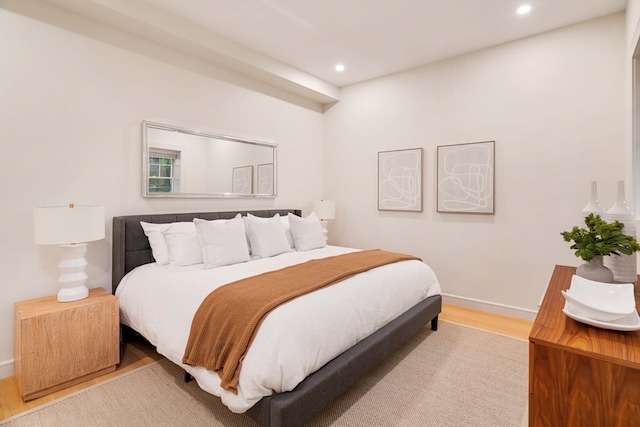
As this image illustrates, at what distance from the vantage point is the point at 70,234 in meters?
2.18

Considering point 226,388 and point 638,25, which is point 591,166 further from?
point 226,388

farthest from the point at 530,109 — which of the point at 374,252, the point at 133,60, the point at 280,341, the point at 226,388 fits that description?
the point at 133,60

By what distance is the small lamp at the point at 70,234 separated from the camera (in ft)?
6.97

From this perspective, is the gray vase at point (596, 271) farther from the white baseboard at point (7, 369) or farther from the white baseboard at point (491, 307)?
the white baseboard at point (7, 369)

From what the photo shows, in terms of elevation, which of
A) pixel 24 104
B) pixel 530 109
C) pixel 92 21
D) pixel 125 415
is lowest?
pixel 125 415

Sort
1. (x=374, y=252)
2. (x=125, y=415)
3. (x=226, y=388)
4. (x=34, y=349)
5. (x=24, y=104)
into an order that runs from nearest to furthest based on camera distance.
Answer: (x=226, y=388) < (x=125, y=415) < (x=34, y=349) < (x=24, y=104) < (x=374, y=252)

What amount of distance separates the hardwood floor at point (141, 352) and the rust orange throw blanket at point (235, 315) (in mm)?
1010

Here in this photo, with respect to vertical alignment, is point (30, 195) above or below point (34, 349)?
above

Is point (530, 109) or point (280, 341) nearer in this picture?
point (280, 341)

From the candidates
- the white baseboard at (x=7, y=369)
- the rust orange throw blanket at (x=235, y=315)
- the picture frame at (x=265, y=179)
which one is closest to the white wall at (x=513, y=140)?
the picture frame at (x=265, y=179)

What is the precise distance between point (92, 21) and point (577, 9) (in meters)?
4.22

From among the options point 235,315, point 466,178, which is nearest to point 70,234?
point 235,315

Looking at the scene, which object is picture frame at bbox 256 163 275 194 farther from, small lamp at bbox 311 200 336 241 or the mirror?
small lamp at bbox 311 200 336 241

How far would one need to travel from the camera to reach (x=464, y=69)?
12.3 ft
